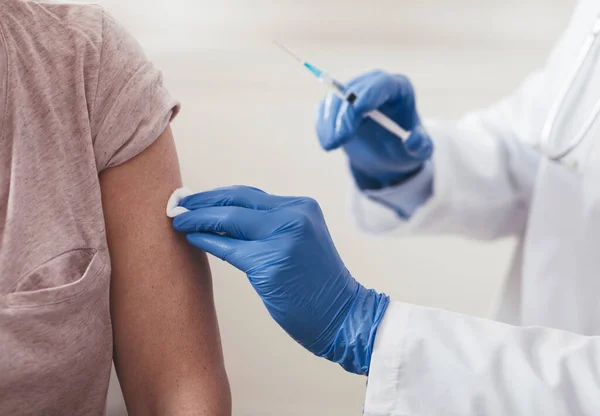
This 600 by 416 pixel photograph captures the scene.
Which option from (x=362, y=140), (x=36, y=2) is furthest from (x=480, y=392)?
(x=36, y=2)

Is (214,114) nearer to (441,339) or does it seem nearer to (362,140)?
(362,140)

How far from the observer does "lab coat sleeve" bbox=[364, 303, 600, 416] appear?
914mm

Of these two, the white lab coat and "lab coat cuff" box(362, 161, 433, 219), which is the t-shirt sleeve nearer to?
the white lab coat

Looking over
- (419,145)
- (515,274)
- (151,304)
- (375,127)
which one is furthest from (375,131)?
(151,304)

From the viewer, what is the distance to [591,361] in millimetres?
948

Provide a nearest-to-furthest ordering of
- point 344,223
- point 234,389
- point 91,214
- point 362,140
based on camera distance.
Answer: point 91,214
point 362,140
point 234,389
point 344,223

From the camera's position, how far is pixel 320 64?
1.93 metres

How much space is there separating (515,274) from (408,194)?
0.33 meters

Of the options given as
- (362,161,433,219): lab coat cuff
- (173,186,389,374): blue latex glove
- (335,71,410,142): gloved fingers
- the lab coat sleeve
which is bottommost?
(362,161,433,219): lab coat cuff

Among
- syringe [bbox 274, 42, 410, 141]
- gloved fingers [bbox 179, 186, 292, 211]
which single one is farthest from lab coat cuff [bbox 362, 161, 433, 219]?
gloved fingers [bbox 179, 186, 292, 211]

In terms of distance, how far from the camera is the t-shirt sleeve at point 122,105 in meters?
0.92

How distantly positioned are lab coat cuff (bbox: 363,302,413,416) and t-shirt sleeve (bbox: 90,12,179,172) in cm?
46

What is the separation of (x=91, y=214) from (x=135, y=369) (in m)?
0.24

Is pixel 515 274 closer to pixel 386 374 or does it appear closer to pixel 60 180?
pixel 386 374
